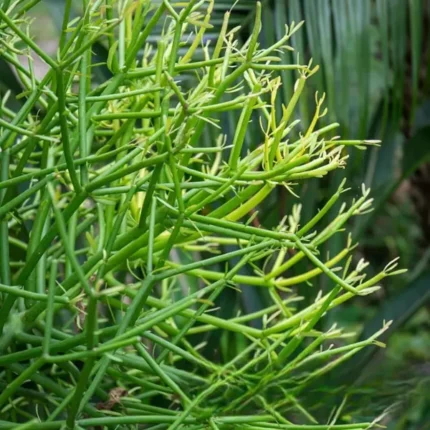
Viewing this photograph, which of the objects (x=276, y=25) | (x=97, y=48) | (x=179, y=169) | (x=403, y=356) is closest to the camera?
(x=179, y=169)

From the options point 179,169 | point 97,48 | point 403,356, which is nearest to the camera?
point 179,169

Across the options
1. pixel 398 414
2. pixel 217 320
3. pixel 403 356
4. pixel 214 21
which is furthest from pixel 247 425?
pixel 403 356

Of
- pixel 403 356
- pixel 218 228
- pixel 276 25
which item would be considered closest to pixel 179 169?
pixel 218 228

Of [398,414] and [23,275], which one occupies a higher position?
[23,275]

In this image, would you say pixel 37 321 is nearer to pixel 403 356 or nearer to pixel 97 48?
pixel 97 48

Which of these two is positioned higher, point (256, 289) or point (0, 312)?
point (0, 312)

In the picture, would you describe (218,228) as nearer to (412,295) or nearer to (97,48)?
(97,48)

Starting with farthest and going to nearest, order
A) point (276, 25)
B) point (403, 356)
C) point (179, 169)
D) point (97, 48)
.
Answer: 1. point (403, 356)
2. point (276, 25)
3. point (97, 48)
4. point (179, 169)

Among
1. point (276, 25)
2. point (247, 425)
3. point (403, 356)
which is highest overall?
point (276, 25)

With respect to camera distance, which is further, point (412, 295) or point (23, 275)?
point (412, 295)
